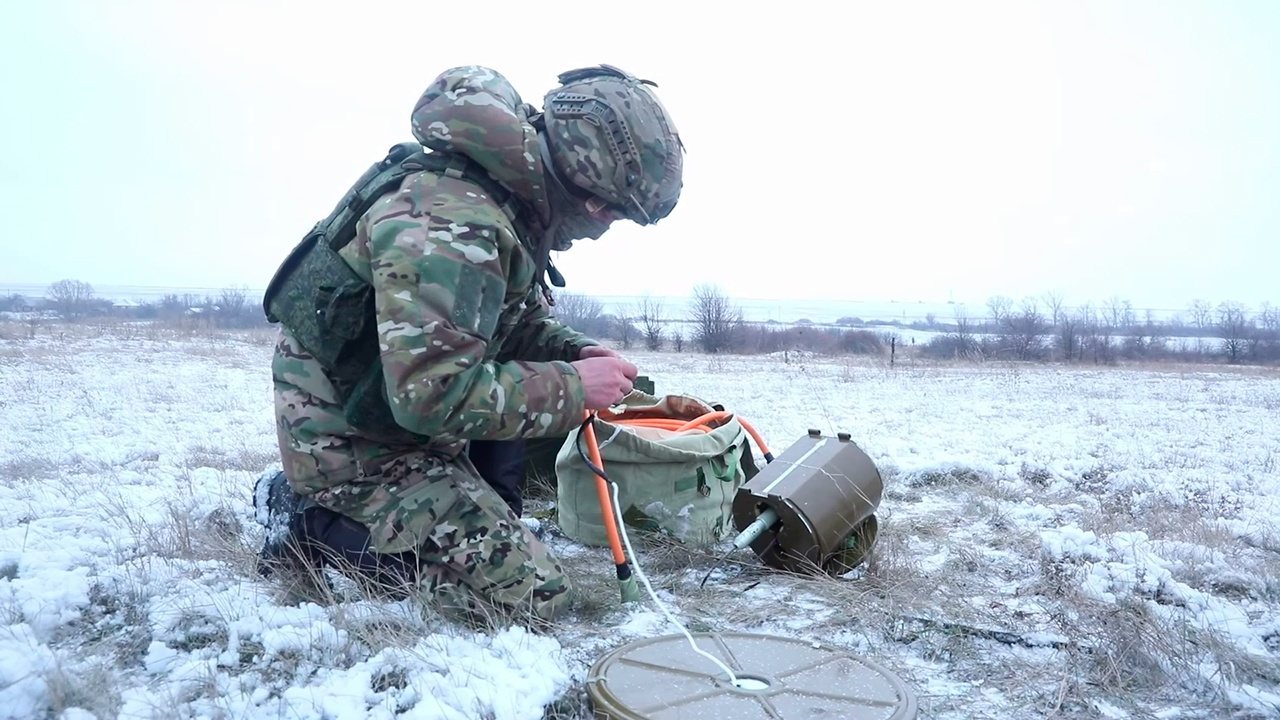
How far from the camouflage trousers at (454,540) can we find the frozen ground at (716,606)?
14cm

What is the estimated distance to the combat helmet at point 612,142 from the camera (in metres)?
2.87

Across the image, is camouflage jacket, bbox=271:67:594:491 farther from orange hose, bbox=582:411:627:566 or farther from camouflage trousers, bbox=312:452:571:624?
orange hose, bbox=582:411:627:566

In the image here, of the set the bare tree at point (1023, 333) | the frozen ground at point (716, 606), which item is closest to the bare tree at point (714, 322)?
the bare tree at point (1023, 333)

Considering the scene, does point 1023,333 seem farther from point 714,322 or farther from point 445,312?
point 445,312

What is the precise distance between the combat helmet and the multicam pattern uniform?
11cm

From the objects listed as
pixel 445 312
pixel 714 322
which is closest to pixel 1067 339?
pixel 714 322

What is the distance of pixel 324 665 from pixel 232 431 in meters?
6.35

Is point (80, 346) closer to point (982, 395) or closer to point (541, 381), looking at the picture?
point (982, 395)

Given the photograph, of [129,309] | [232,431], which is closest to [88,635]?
[232,431]

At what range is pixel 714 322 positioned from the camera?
41969mm

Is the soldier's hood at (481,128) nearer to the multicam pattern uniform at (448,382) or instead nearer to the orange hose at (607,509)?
the multicam pattern uniform at (448,382)

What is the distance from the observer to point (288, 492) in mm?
3188

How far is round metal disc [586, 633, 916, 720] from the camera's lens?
A: 6.95 ft

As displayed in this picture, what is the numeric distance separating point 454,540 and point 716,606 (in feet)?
3.27
